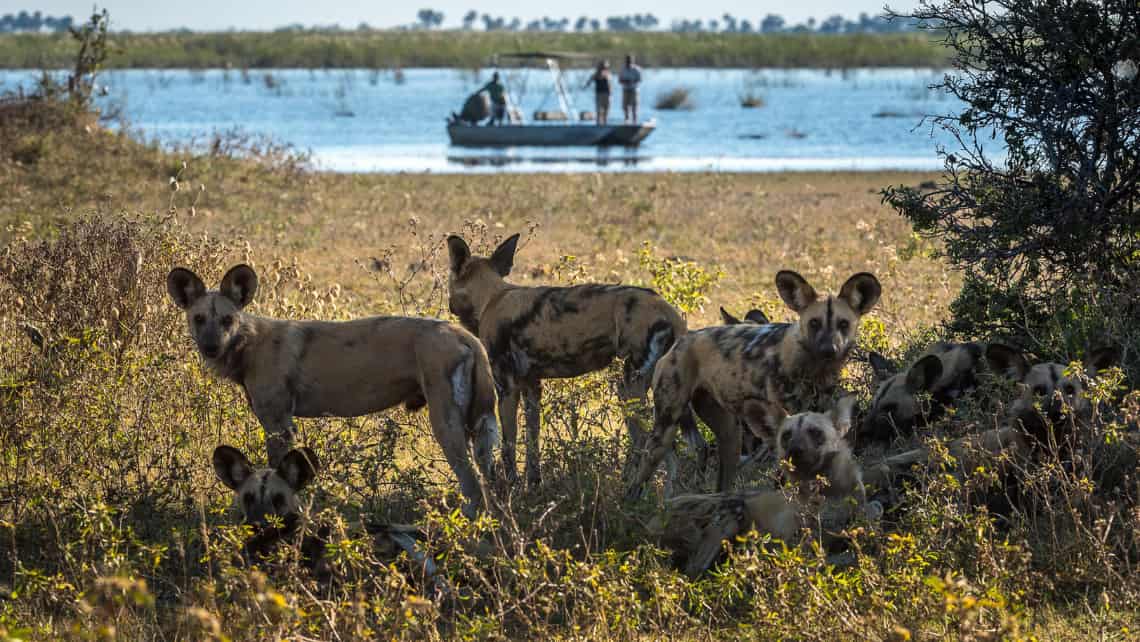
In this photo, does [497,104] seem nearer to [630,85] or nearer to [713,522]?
[630,85]

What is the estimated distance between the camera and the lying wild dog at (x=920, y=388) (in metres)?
7.06

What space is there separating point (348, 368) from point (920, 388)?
269cm

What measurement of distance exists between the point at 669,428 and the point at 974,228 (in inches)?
85.0

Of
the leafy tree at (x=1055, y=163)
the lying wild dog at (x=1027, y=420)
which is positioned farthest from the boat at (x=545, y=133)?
the lying wild dog at (x=1027, y=420)

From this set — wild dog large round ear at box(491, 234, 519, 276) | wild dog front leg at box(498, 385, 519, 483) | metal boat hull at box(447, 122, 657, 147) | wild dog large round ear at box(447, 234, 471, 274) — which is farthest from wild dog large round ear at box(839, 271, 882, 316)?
metal boat hull at box(447, 122, 657, 147)

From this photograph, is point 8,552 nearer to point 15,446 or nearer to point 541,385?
point 15,446

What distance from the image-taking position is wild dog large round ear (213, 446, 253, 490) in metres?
5.59

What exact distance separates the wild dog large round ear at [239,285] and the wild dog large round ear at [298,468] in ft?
3.88

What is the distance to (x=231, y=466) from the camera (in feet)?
18.6

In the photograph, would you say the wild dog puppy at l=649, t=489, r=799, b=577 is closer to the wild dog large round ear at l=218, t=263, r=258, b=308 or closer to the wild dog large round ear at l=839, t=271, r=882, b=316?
the wild dog large round ear at l=839, t=271, r=882, b=316

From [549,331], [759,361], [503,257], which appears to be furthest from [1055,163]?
[503,257]

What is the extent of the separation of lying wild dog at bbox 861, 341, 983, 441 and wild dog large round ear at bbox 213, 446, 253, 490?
2940 millimetres

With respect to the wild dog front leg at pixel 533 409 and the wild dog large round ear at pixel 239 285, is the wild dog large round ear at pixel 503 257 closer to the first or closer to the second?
the wild dog front leg at pixel 533 409

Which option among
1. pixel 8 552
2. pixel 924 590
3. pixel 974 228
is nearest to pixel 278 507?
pixel 8 552
